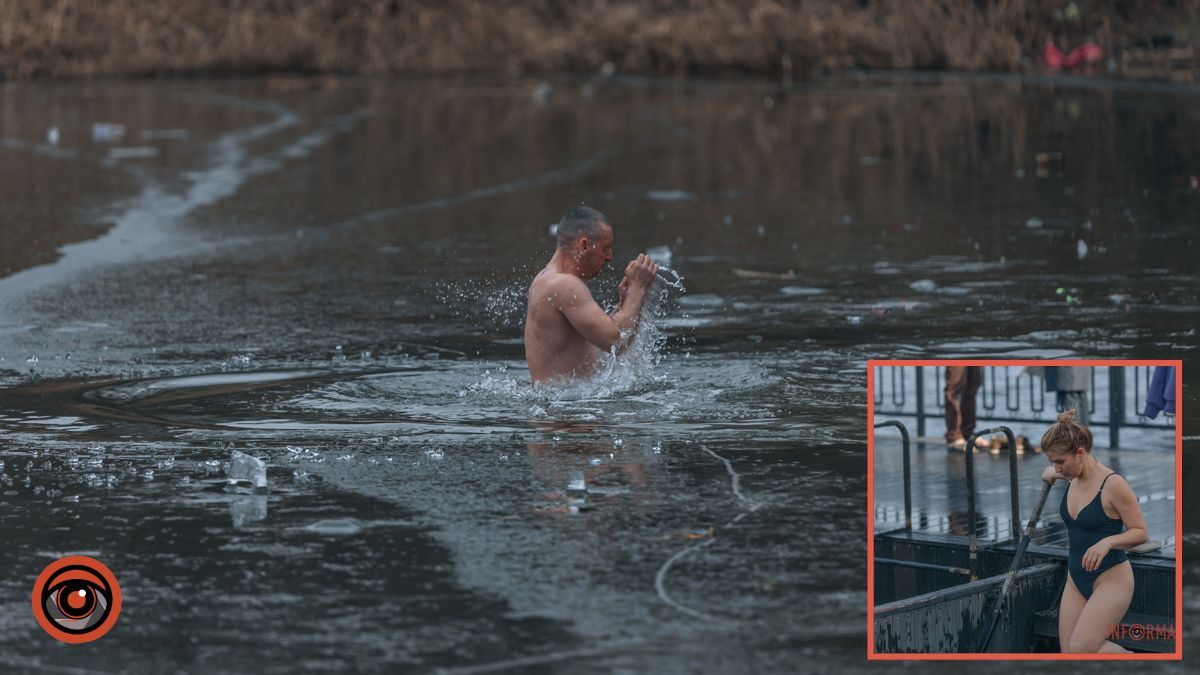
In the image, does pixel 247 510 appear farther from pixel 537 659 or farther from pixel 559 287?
pixel 559 287

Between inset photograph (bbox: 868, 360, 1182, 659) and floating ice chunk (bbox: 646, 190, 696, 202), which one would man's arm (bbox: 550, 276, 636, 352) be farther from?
floating ice chunk (bbox: 646, 190, 696, 202)

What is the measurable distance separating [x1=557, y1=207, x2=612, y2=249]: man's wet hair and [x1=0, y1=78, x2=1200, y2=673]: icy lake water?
0.62m

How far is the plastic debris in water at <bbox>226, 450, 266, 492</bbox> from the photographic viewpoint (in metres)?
6.48

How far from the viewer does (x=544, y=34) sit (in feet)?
113

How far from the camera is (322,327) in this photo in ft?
33.9

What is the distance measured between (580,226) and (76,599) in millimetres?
3336

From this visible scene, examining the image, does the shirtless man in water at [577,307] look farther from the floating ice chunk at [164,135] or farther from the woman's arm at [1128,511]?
the floating ice chunk at [164,135]

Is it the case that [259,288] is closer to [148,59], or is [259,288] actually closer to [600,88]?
[600,88]

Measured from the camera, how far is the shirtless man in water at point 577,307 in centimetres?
806

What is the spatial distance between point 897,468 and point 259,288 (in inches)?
286

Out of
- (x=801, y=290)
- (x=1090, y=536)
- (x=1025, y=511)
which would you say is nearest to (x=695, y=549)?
(x=1025, y=511)

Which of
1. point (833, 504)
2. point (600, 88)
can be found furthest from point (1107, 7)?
point (833, 504)

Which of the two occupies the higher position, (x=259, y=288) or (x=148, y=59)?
(x=148, y=59)

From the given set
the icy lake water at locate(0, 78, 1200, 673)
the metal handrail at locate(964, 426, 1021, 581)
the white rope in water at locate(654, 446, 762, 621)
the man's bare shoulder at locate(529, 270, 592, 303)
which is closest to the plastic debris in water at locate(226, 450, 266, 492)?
the icy lake water at locate(0, 78, 1200, 673)
